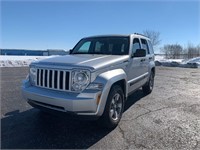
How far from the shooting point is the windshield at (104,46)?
5.01 meters

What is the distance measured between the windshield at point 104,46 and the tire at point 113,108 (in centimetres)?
123

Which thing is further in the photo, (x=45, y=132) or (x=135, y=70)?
(x=135, y=70)

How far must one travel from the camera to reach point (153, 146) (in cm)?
331

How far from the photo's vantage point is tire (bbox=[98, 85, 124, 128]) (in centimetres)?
375

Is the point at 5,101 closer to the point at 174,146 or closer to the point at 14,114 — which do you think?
the point at 14,114

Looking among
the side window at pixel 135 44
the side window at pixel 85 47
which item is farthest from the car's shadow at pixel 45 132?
the side window at pixel 135 44

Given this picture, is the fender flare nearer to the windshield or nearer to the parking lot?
the parking lot

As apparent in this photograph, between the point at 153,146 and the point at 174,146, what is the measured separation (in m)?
0.36

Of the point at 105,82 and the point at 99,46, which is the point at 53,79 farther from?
the point at 99,46

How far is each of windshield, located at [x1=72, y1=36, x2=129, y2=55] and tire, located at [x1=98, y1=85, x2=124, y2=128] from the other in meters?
1.23

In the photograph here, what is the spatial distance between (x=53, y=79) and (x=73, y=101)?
67cm

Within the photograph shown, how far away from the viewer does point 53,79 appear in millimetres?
3629

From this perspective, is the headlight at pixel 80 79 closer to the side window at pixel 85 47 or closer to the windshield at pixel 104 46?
the windshield at pixel 104 46

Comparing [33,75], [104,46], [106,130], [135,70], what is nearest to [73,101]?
[106,130]
